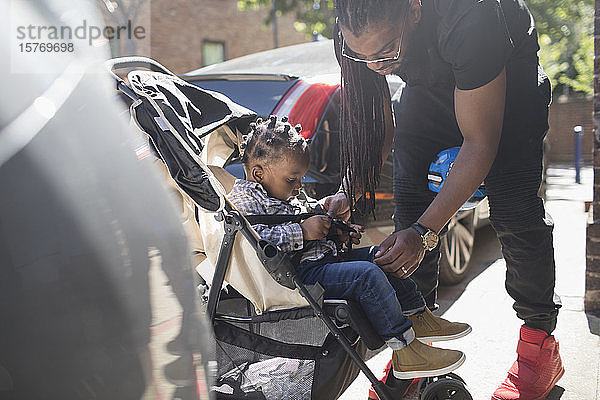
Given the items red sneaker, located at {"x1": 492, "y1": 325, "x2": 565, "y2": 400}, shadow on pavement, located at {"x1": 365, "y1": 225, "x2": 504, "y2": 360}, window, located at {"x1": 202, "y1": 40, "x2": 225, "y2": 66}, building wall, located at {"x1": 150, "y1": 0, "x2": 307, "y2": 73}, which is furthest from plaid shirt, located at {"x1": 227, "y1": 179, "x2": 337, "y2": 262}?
window, located at {"x1": 202, "y1": 40, "x2": 225, "y2": 66}

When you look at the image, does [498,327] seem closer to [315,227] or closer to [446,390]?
[446,390]

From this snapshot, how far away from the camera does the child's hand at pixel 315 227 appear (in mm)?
2008

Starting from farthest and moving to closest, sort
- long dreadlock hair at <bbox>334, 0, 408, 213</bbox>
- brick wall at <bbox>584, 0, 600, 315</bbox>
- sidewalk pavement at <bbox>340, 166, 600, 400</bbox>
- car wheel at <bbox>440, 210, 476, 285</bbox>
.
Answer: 1. car wheel at <bbox>440, 210, 476, 285</bbox>
2. brick wall at <bbox>584, 0, 600, 315</bbox>
3. sidewalk pavement at <bbox>340, 166, 600, 400</bbox>
4. long dreadlock hair at <bbox>334, 0, 408, 213</bbox>

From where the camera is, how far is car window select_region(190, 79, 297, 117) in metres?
3.47

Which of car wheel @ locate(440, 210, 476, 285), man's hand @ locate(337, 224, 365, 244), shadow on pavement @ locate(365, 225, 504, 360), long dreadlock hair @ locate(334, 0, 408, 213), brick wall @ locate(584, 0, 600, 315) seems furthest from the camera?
car wheel @ locate(440, 210, 476, 285)

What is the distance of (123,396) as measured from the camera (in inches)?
41.0

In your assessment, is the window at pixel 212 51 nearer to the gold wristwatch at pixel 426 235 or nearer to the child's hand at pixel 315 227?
the child's hand at pixel 315 227

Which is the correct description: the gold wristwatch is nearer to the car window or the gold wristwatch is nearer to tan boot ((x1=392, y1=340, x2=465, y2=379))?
tan boot ((x1=392, y1=340, x2=465, y2=379))

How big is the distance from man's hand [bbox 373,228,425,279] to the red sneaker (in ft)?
2.79

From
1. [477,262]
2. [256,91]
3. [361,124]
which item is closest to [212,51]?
[477,262]

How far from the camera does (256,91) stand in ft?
11.7

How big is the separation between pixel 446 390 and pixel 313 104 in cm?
173

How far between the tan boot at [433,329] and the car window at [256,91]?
1575 mm

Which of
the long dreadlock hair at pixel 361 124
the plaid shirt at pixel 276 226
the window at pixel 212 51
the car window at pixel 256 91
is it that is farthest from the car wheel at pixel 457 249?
the window at pixel 212 51
